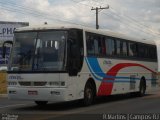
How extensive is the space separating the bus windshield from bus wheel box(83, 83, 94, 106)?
2.28 metres

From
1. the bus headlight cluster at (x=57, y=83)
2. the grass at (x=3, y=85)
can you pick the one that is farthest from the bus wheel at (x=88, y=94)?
the grass at (x=3, y=85)

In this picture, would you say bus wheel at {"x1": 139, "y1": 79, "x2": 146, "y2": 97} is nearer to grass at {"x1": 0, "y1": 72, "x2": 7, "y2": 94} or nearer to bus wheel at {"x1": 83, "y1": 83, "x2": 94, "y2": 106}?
bus wheel at {"x1": 83, "y1": 83, "x2": 94, "y2": 106}

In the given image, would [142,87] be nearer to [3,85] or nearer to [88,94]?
[88,94]

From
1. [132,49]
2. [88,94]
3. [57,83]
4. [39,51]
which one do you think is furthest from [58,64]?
[132,49]

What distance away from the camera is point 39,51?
19.9 m

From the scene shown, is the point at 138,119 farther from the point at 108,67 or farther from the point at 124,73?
the point at 124,73

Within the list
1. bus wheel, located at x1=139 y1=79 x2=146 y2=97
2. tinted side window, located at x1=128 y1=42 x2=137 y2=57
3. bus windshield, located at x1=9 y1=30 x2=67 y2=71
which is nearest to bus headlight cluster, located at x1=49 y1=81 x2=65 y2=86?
bus windshield, located at x1=9 y1=30 x2=67 y2=71

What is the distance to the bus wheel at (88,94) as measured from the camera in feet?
69.4

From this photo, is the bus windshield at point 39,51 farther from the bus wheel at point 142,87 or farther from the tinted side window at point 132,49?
the bus wheel at point 142,87

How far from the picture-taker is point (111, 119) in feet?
52.3

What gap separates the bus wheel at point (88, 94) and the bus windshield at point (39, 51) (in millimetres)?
2282

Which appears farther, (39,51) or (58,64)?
(39,51)

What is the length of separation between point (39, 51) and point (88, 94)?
302 cm

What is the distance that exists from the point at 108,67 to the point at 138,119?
7.79 meters
